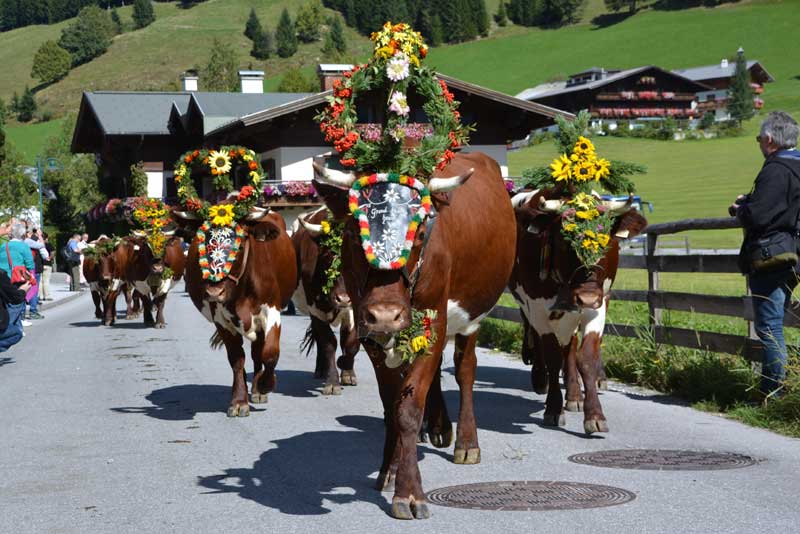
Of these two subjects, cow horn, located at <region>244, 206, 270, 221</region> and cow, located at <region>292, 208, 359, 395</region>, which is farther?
cow, located at <region>292, 208, 359, 395</region>

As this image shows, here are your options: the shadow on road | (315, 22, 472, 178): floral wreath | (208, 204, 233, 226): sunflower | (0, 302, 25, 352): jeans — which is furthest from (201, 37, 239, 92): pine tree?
(315, 22, 472, 178): floral wreath

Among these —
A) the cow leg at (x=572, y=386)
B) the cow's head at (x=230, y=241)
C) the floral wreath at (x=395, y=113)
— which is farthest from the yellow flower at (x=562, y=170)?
the cow's head at (x=230, y=241)

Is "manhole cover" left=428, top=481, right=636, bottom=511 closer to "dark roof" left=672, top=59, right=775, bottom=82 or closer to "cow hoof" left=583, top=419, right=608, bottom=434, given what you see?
"cow hoof" left=583, top=419, right=608, bottom=434

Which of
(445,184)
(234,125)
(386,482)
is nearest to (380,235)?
(445,184)

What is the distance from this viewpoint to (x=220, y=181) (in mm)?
12078

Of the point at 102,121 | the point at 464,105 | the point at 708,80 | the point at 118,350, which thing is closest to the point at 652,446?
the point at 118,350

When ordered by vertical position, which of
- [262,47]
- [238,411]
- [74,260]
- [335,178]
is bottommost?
[74,260]

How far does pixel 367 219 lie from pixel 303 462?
8.04ft

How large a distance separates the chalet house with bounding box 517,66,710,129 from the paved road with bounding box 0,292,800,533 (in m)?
120

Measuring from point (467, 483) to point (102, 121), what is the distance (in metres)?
60.3

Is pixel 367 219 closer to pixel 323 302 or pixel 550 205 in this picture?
pixel 550 205

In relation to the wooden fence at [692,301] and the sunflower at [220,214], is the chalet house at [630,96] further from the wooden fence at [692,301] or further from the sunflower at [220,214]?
the sunflower at [220,214]

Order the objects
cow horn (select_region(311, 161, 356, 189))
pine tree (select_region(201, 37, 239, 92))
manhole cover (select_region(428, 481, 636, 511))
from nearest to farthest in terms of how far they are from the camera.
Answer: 1. manhole cover (select_region(428, 481, 636, 511))
2. cow horn (select_region(311, 161, 356, 189))
3. pine tree (select_region(201, 37, 239, 92))

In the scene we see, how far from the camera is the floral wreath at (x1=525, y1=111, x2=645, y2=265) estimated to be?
9.72 meters
